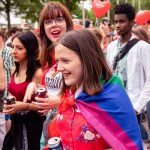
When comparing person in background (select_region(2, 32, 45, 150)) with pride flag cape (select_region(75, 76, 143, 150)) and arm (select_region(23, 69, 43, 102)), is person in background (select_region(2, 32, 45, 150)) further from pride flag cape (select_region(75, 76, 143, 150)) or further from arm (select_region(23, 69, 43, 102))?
pride flag cape (select_region(75, 76, 143, 150))

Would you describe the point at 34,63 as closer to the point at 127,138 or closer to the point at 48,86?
the point at 48,86

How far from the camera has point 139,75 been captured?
3.67 metres

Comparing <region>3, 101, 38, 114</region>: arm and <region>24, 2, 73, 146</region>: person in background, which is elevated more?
<region>24, 2, 73, 146</region>: person in background

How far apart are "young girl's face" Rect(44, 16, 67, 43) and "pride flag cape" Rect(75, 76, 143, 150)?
1.13m

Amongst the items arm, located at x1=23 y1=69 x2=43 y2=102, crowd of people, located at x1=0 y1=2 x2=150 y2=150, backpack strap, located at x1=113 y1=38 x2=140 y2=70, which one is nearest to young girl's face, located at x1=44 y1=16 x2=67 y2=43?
crowd of people, located at x1=0 y1=2 x2=150 y2=150

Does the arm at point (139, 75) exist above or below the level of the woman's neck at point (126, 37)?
below

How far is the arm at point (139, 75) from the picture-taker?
142 inches

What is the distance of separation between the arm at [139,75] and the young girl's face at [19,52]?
1.06 m

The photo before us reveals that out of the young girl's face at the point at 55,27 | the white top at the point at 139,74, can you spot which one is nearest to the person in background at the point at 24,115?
the young girl's face at the point at 55,27

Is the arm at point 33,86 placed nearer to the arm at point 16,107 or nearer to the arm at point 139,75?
the arm at point 16,107

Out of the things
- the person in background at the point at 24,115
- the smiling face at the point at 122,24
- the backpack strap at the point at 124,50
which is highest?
the smiling face at the point at 122,24

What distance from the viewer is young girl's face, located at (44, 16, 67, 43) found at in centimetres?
305

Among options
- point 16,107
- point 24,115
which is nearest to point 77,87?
point 16,107

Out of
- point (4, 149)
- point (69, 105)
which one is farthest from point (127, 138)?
point (4, 149)
